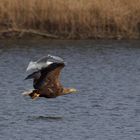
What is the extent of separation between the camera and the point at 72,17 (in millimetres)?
22562

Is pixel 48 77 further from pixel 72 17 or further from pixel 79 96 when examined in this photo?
pixel 72 17

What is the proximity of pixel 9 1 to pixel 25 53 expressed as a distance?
1.68m

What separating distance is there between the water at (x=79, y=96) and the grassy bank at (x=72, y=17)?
35 centimetres

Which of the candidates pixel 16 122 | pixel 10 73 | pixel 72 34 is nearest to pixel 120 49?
pixel 72 34

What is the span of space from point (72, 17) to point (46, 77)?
9.72 metres

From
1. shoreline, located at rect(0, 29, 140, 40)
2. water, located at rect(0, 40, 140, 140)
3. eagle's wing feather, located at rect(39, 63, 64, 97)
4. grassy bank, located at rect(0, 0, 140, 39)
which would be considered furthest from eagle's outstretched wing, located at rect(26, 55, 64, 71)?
shoreline, located at rect(0, 29, 140, 40)

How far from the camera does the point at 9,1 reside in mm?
22516

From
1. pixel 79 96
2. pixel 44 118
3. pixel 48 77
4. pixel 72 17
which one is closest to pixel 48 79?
pixel 48 77

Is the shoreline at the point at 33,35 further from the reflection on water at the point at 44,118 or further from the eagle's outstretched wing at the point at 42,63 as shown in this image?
the eagle's outstretched wing at the point at 42,63

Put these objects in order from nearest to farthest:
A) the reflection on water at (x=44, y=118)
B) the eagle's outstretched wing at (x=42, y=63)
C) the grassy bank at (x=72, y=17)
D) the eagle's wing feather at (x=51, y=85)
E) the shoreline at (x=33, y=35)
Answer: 1. the eagle's outstretched wing at (x=42, y=63)
2. the eagle's wing feather at (x=51, y=85)
3. the reflection on water at (x=44, y=118)
4. the grassy bank at (x=72, y=17)
5. the shoreline at (x=33, y=35)

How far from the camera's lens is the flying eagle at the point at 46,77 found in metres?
12.2

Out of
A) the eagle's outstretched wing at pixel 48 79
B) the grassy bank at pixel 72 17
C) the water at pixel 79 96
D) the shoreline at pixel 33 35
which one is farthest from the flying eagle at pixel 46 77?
the shoreline at pixel 33 35

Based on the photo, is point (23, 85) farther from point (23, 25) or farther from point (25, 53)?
point (23, 25)

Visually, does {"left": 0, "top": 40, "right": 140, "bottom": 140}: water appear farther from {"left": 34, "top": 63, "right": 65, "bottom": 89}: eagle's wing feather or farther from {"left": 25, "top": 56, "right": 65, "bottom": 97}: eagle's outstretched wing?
{"left": 34, "top": 63, "right": 65, "bottom": 89}: eagle's wing feather
